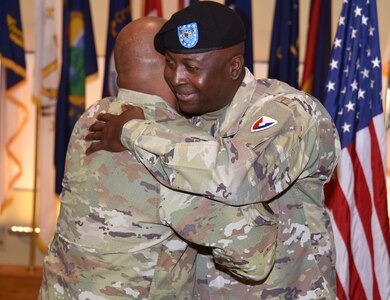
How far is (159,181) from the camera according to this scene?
6.51ft

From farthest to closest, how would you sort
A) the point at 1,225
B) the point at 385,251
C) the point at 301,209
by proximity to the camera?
the point at 1,225
the point at 385,251
the point at 301,209

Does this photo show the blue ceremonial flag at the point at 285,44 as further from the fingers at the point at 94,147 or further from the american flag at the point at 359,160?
the fingers at the point at 94,147

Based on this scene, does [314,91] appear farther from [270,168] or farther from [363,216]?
[270,168]

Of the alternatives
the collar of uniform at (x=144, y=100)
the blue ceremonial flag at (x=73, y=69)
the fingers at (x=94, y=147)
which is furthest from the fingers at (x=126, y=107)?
the blue ceremonial flag at (x=73, y=69)

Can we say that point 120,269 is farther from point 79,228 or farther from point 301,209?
point 301,209

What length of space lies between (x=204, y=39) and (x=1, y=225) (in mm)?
4742

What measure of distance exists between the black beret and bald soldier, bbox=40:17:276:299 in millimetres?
137

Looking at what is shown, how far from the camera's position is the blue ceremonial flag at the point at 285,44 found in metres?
4.66

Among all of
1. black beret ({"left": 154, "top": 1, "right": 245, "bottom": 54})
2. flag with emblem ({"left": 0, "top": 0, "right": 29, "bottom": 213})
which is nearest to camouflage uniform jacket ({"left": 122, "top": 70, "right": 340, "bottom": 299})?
black beret ({"left": 154, "top": 1, "right": 245, "bottom": 54})

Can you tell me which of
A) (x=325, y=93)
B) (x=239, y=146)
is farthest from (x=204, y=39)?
(x=325, y=93)

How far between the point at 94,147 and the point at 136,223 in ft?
0.78

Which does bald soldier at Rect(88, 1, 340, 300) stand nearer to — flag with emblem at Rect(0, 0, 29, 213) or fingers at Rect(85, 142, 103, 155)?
fingers at Rect(85, 142, 103, 155)

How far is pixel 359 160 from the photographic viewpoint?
410 centimetres

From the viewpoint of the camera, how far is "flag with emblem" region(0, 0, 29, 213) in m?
5.20
